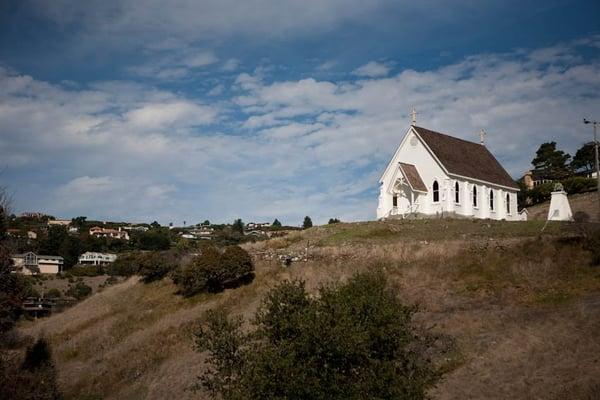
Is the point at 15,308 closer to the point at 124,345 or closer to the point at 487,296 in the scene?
the point at 124,345

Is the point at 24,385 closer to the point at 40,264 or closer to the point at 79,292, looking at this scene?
the point at 79,292

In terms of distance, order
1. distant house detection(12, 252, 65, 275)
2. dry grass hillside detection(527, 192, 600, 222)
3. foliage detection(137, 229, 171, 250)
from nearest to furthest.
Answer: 1. dry grass hillside detection(527, 192, 600, 222)
2. distant house detection(12, 252, 65, 275)
3. foliage detection(137, 229, 171, 250)

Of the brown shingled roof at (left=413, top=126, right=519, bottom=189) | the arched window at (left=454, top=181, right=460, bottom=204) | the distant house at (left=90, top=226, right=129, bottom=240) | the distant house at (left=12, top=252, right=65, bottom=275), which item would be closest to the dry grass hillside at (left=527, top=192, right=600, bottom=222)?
the brown shingled roof at (left=413, top=126, right=519, bottom=189)

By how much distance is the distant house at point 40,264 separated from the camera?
90.3 m

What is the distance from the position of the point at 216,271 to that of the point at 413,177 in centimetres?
1799

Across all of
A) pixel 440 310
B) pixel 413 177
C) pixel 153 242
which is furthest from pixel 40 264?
pixel 440 310

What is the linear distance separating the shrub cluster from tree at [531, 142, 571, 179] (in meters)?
56.8

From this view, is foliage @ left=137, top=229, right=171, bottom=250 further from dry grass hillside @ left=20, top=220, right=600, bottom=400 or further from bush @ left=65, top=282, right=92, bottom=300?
dry grass hillside @ left=20, top=220, right=600, bottom=400

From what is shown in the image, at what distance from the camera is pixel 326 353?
13953 mm

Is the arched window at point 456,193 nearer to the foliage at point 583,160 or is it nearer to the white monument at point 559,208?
the white monument at point 559,208

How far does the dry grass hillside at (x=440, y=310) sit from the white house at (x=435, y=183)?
379 centimetres

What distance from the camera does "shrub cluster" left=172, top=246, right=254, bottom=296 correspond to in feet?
118

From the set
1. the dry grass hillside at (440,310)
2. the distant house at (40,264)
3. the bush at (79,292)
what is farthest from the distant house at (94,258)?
the dry grass hillside at (440,310)

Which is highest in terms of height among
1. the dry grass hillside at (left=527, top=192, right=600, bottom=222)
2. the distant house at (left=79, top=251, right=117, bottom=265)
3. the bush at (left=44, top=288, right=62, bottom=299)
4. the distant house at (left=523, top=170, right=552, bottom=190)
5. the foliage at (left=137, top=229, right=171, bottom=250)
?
the distant house at (left=523, top=170, right=552, bottom=190)
